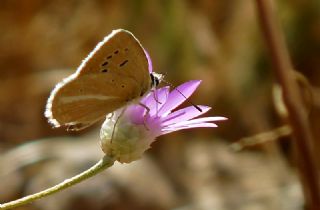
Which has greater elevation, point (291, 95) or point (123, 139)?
point (123, 139)

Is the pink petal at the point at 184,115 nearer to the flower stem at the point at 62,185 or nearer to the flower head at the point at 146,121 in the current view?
the flower head at the point at 146,121

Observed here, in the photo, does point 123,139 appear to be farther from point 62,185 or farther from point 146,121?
point 62,185

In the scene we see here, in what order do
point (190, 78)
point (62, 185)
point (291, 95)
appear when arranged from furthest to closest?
point (190, 78)
point (291, 95)
point (62, 185)

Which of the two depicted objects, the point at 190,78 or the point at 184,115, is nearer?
the point at 184,115

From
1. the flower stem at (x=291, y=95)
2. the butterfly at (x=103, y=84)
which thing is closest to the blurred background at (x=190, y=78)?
the flower stem at (x=291, y=95)

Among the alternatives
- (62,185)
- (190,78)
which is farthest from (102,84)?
(190,78)

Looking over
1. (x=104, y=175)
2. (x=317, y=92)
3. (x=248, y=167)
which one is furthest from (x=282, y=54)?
(x=248, y=167)
